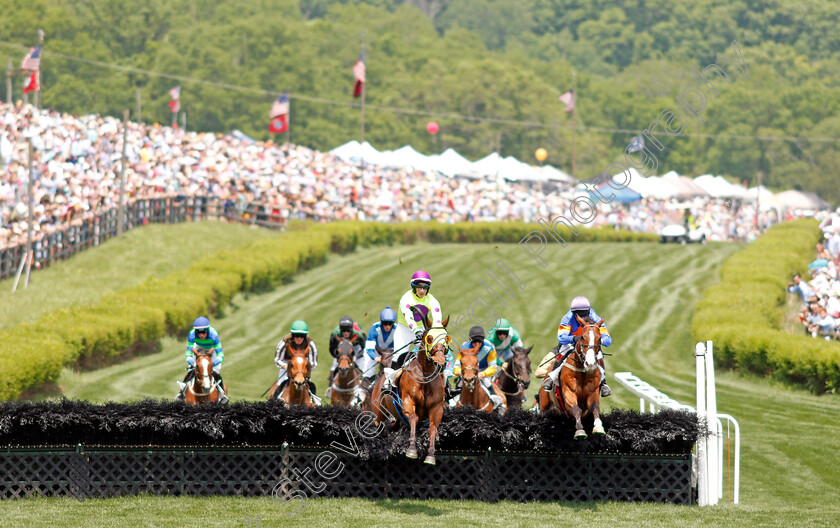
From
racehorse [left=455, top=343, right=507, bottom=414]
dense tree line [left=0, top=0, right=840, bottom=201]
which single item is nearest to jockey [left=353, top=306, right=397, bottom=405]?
racehorse [left=455, top=343, right=507, bottom=414]

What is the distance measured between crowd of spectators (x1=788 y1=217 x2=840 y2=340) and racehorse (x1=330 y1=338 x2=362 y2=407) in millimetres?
→ 14989

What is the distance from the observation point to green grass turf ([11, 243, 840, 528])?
11562 mm

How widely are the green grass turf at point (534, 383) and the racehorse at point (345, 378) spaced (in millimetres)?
1864

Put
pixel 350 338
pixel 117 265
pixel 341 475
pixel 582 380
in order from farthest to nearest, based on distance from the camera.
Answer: pixel 117 265 → pixel 350 338 → pixel 341 475 → pixel 582 380

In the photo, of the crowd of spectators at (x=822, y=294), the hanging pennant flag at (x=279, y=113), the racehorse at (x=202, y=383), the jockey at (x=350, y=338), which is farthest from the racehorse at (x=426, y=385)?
the hanging pennant flag at (x=279, y=113)

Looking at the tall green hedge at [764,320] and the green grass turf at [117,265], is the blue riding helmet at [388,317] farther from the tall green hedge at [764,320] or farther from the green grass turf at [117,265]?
the green grass turf at [117,265]

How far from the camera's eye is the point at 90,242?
3253 cm

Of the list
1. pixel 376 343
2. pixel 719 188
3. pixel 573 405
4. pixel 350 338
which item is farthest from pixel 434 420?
pixel 719 188

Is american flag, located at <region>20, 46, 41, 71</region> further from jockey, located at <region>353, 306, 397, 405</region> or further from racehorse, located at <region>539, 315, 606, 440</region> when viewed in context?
racehorse, located at <region>539, 315, 606, 440</region>

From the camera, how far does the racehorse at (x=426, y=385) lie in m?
11.4

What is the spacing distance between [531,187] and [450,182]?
29.8ft

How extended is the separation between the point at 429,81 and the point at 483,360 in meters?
64.4

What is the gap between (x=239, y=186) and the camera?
40.1m

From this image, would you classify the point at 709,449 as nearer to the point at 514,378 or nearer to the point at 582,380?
the point at 582,380
